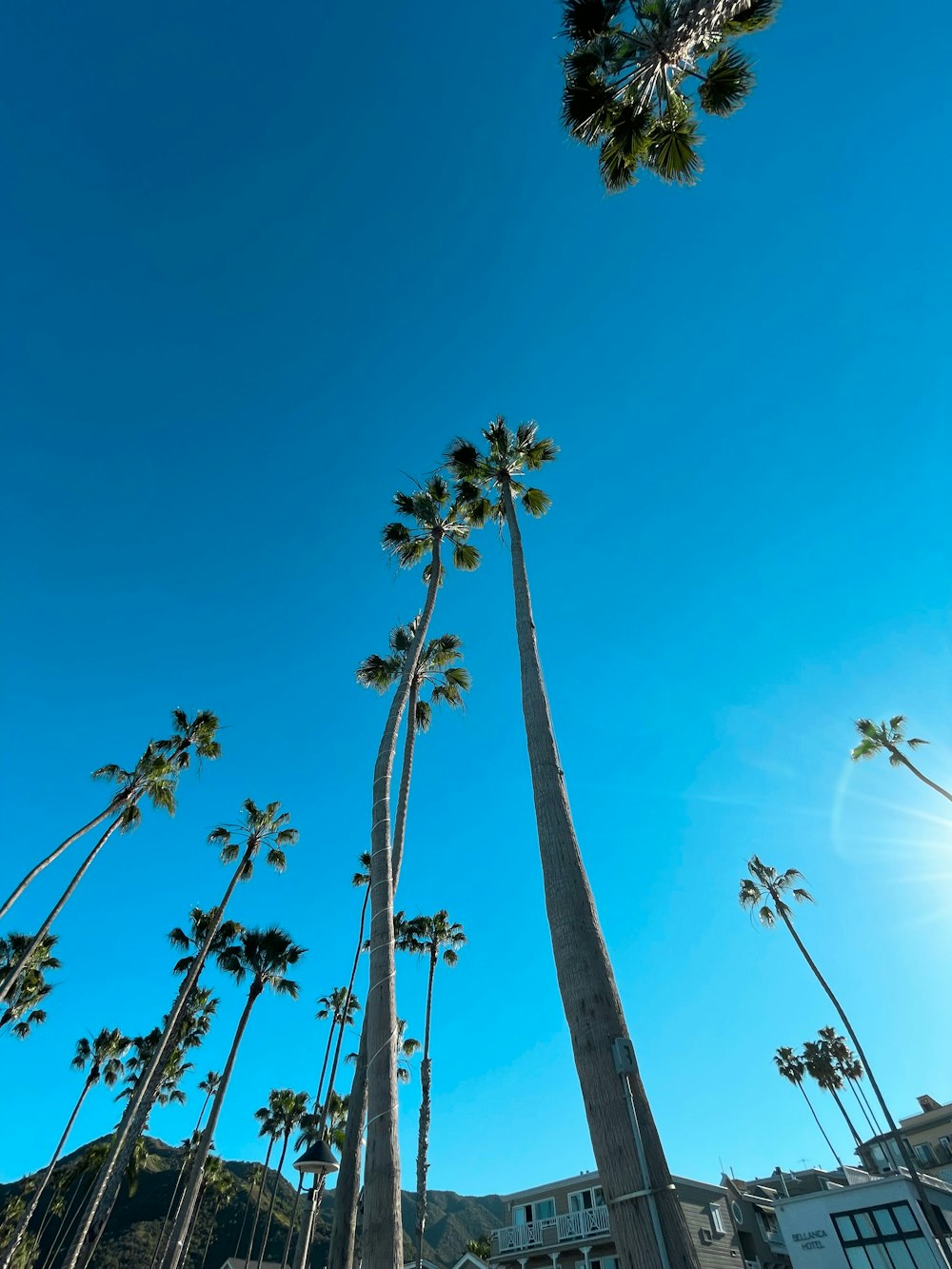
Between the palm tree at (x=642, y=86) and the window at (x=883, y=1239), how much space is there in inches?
1349

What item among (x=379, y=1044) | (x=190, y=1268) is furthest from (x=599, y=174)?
(x=190, y=1268)

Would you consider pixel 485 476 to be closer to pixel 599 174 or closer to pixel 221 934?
pixel 599 174

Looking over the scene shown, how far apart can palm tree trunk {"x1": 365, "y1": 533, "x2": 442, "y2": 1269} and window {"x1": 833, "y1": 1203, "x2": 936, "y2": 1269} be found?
27.2m

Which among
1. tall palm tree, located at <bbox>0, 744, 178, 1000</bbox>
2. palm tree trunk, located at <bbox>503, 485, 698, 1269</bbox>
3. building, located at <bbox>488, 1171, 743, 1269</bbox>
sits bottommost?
palm tree trunk, located at <bbox>503, 485, 698, 1269</bbox>

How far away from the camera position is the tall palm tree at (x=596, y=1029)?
14.7 ft

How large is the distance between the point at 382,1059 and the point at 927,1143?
55.9m

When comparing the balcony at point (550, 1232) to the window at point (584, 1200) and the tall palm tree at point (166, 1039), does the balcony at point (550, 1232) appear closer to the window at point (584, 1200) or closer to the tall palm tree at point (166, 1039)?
the window at point (584, 1200)

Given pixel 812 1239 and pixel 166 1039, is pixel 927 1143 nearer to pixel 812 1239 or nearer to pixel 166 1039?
pixel 812 1239

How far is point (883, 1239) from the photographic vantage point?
78.6 feet

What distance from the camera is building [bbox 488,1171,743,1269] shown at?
26922mm

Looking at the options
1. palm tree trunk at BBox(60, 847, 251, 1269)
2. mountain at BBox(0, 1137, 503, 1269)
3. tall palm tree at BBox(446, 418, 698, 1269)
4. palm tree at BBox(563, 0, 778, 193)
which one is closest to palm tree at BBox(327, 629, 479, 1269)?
tall palm tree at BBox(446, 418, 698, 1269)

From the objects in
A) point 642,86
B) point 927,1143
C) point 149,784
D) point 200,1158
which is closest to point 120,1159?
point 200,1158

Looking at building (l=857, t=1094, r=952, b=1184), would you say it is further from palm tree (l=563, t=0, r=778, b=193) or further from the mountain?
palm tree (l=563, t=0, r=778, b=193)

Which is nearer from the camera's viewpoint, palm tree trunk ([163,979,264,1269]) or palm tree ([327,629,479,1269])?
palm tree ([327,629,479,1269])
